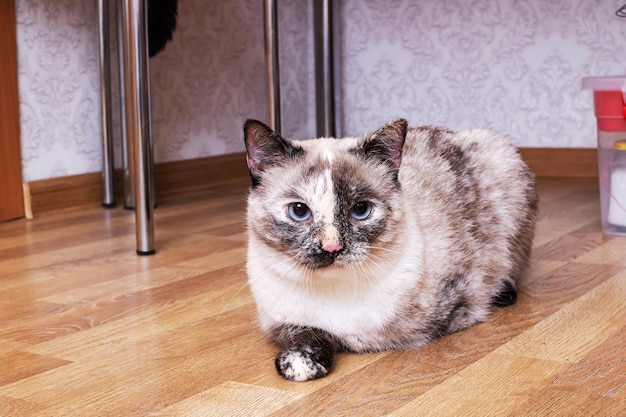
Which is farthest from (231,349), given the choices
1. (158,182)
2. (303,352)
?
(158,182)

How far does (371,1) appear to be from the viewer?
142 inches

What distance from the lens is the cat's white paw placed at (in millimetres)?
1194

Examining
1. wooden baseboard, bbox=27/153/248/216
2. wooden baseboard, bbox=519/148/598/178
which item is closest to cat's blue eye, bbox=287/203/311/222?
wooden baseboard, bbox=27/153/248/216

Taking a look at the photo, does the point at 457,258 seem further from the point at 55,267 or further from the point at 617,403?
the point at 55,267

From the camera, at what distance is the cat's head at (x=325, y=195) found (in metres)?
1.18

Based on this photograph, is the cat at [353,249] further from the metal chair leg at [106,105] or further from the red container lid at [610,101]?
the metal chair leg at [106,105]

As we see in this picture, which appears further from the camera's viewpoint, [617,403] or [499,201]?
[499,201]

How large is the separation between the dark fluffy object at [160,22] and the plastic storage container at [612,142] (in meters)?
1.21

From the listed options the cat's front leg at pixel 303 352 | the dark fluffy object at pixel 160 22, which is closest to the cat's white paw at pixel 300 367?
the cat's front leg at pixel 303 352

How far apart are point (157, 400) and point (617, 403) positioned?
59cm

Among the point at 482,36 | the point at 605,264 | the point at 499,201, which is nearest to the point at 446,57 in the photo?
the point at 482,36

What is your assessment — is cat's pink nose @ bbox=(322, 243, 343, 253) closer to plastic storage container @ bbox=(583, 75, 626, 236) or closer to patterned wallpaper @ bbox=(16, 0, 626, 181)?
plastic storage container @ bbox=(583, 75, 626, 236)

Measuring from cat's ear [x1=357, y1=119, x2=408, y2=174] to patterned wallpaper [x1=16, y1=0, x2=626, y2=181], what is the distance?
168 centimetres

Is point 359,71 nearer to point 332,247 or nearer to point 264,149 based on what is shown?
point 264,149
